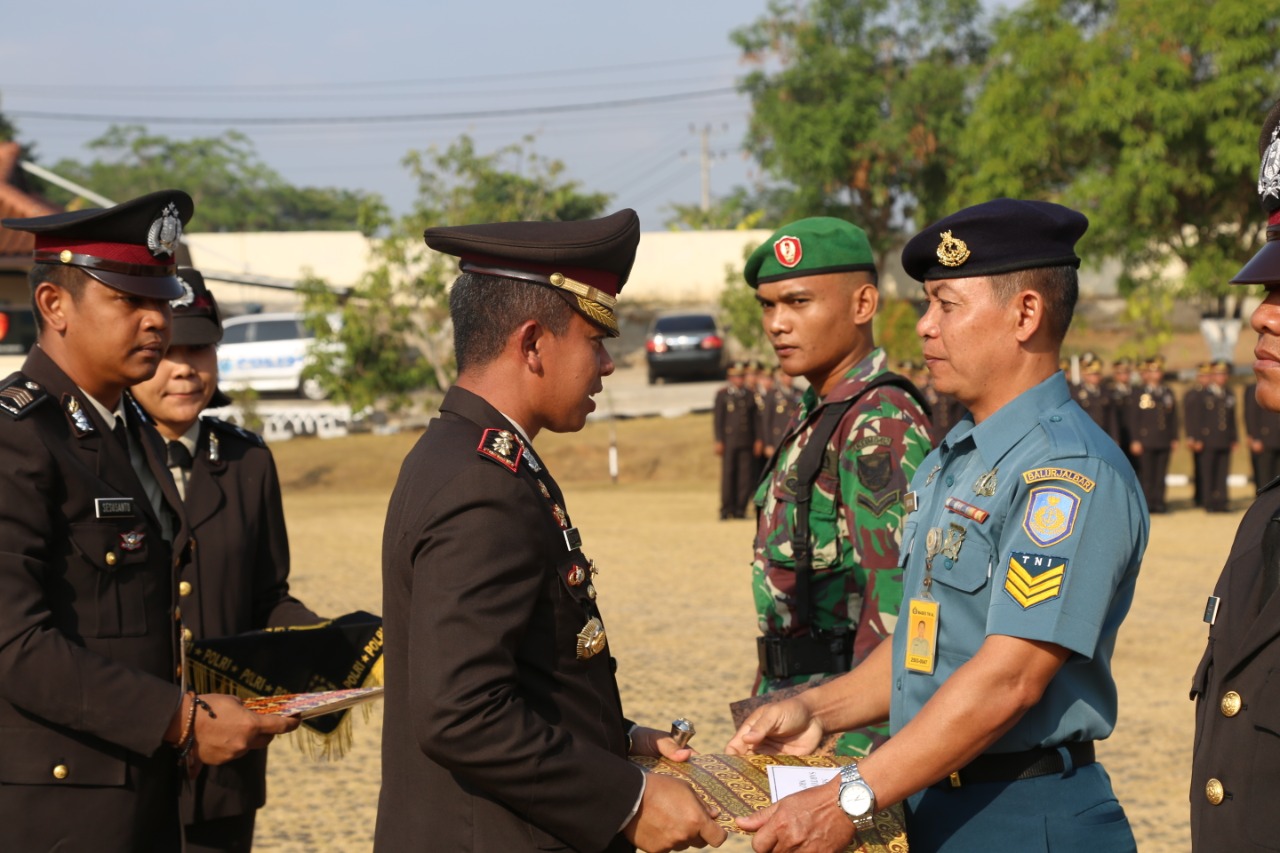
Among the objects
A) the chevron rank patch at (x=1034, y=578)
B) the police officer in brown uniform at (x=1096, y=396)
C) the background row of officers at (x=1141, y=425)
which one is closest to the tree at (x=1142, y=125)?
the background row of officers at (x=1141, y=425)

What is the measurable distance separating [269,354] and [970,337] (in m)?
29.3

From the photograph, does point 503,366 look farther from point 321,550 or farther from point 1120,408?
point 1120,408

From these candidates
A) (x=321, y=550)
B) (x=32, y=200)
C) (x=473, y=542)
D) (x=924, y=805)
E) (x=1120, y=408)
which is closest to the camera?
(x=473, y=542)

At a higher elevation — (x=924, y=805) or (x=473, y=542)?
(x=473, y=542)

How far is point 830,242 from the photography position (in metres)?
4.20

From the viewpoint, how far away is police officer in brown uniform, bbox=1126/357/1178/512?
20.3 m

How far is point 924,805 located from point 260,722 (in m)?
1.57

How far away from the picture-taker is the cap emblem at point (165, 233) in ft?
11.5

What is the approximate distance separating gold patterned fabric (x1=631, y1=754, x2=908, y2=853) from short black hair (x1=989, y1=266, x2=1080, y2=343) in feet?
3.36

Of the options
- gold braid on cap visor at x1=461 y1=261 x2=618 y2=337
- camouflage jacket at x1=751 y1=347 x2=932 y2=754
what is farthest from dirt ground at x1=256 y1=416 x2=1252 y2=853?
gold braid on cap visor at x1=461 y1=261 x2=618 y2=337

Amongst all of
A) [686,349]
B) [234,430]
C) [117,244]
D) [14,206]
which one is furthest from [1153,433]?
[117,244]

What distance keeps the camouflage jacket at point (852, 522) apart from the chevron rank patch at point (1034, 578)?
42.2 inches

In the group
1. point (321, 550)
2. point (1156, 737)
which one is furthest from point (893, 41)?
point (1156, 737)

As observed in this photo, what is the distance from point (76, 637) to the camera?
3.16 m
